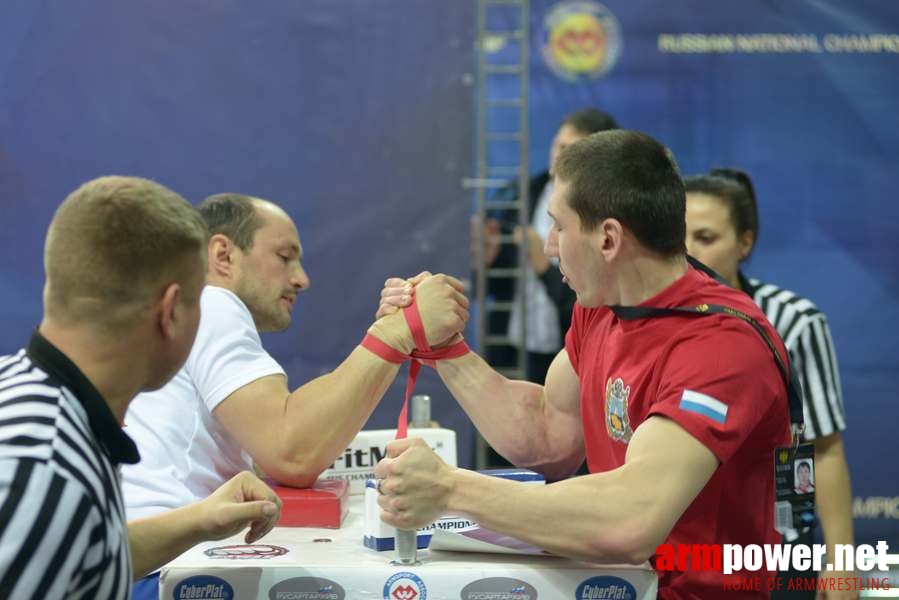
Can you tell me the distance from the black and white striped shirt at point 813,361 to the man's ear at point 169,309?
6.75 ft

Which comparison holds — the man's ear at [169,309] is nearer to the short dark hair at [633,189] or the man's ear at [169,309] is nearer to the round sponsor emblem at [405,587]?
the round sponsor emblem at [405,587]

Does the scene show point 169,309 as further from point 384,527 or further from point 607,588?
point 607,588

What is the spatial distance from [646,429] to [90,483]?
3.08 feet

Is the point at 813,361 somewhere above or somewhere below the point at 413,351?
above

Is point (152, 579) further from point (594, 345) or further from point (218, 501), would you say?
point (594, 345)

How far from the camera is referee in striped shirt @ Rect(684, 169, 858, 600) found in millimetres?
3156

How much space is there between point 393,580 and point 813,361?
1.85 m

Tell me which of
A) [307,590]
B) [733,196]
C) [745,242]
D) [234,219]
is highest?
[733,196]

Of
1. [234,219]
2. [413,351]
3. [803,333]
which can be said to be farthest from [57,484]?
[803,333]

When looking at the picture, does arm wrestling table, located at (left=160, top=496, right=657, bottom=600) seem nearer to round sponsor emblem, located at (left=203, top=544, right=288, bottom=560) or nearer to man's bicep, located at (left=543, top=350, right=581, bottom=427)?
round sponsor emblem, located at (left=203, top=544, right=288, bottom=560)

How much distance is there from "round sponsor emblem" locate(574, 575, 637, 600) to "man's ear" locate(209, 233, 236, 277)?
131cm

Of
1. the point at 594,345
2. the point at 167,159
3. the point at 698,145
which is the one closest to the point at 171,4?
the point at 167,159

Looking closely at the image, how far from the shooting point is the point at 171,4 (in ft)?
13.3

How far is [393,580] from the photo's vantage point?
68.4 inches
